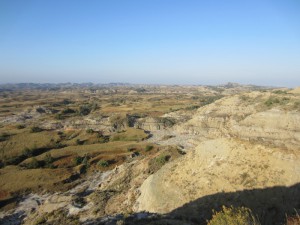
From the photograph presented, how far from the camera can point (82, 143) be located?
5556 centimetres

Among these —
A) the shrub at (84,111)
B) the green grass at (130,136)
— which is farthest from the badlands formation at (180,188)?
the shrub at (84,111)

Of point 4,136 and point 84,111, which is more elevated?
point 4,136

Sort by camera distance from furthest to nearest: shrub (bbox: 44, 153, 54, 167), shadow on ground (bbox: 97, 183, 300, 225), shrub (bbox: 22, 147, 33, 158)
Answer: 1. shrub (bbox: 22, 147, 33, 158)
2. shrub (bbox: 44, 153, 54, 167)
3. shadow on ground (bbox: 97, 183, 300, 225)

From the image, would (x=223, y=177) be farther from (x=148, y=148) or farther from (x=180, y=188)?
(x=148, y=148)

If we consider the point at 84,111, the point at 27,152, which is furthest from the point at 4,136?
the point at 84,111

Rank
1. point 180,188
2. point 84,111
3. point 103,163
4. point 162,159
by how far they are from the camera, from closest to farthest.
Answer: point 180,188
point 162,159
point 103,163
point 84,111

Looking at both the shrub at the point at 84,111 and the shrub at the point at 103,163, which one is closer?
the shrub at the point at 103,163

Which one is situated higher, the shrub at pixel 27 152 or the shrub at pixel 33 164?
the shrub at pixel 33 164

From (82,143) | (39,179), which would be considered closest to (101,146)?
(82,143)

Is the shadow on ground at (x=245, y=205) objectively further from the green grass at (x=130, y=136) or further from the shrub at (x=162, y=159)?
the green grass at (x=130, y=136)

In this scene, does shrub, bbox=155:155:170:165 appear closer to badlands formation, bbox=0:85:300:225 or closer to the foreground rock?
badlands formation, bbox=0:85:300:225

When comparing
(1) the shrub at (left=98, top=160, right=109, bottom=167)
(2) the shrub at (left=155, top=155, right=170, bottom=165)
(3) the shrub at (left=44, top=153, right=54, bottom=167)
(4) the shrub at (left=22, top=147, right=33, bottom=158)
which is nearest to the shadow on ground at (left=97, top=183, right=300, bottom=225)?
(2) the shrub at (left=155, top=155, right=170, bottom=165)

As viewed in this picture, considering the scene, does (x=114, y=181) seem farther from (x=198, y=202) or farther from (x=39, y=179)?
(x=198, y=202)

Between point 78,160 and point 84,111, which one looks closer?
point 78,160
